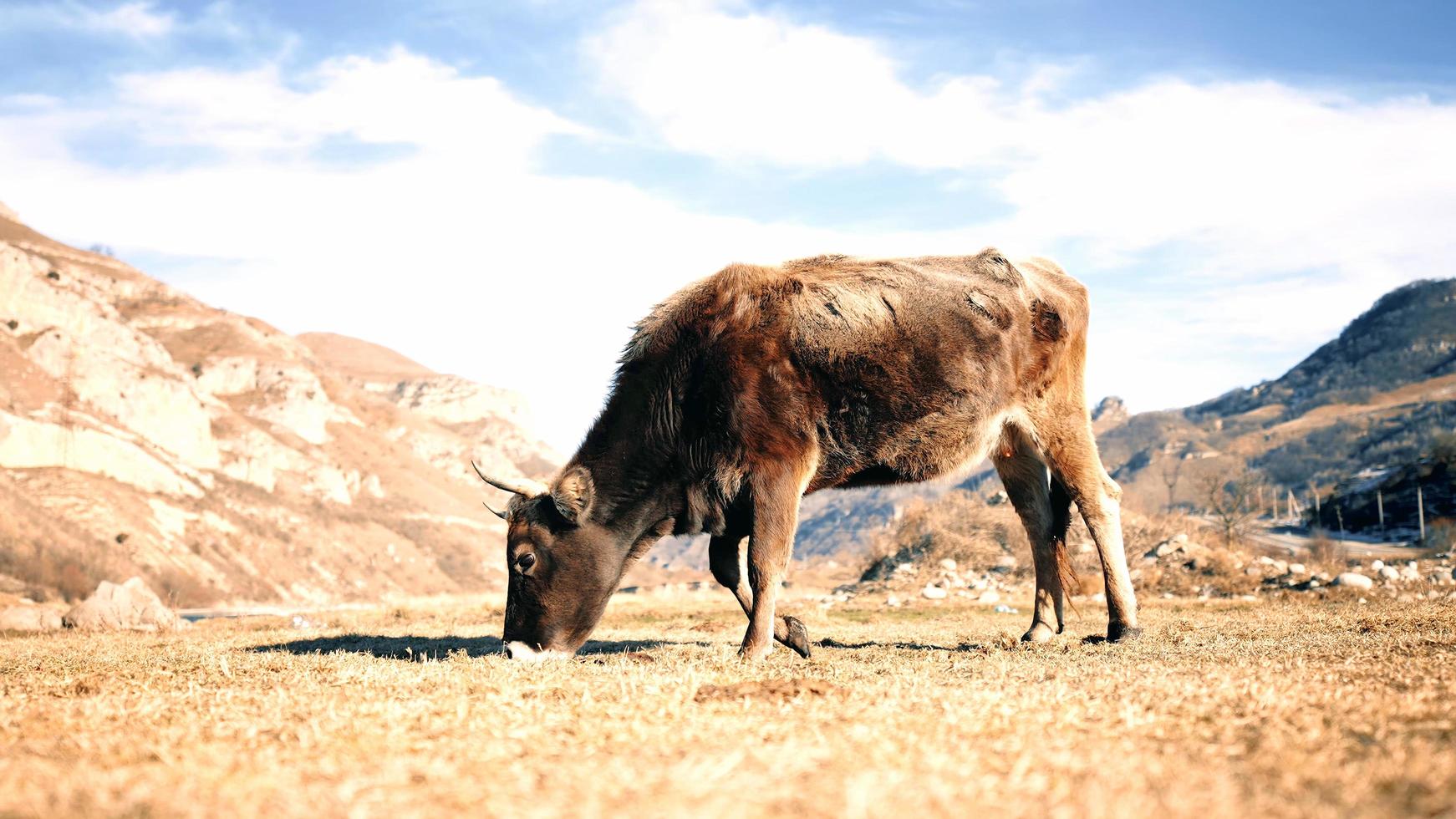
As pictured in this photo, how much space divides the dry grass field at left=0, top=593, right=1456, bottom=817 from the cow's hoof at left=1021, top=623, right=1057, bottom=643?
1.61m

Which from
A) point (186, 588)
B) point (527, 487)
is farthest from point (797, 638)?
point (186, 588)

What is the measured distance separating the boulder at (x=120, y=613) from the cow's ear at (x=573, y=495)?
33.3 ft

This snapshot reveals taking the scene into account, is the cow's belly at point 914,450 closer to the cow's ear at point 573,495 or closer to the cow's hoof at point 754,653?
the cow's hoof at point 754,653

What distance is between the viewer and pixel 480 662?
7684 millimetres

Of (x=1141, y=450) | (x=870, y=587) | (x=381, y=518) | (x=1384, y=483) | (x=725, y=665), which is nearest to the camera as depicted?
(x=725, y=665)

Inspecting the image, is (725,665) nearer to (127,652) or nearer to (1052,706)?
(1052,706)

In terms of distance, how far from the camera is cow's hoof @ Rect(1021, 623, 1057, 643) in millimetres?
9977

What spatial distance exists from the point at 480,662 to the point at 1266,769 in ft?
18.4

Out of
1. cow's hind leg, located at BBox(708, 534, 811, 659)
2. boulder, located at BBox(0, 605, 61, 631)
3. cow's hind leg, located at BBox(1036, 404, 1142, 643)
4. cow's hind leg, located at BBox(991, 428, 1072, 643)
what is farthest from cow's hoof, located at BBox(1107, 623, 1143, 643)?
boulder, located at BBox(0, 605, 61, 631)

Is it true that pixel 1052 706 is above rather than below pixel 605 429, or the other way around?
below

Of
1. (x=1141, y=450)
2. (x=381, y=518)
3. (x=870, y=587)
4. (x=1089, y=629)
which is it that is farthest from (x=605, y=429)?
(x=1141, y=450)

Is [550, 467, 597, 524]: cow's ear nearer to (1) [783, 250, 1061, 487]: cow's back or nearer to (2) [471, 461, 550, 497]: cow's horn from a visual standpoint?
(2) [471, 461, 550, 497]: cow's horn

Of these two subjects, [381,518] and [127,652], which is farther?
[381,518]

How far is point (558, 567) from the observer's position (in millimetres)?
8867
